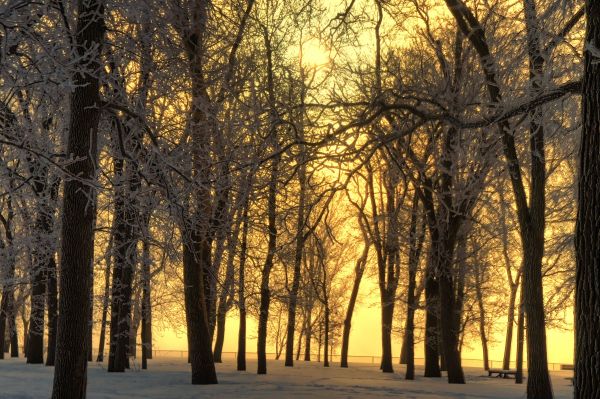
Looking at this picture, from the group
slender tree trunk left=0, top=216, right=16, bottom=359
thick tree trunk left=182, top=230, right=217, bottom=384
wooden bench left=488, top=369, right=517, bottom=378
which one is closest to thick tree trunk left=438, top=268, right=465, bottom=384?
thick tree trunk left=182, top=230, right=217, bottom=384

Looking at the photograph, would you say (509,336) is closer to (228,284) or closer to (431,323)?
(431,323)

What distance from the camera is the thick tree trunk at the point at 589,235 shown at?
20.1 feet

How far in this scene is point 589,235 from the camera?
618cm

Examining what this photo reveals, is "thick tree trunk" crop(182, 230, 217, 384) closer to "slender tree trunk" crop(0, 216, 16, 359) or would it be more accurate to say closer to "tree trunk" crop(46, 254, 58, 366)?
"slender tree trunk" crop(0, 216, 16, 359)

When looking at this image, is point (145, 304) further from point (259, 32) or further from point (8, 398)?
point (8, 398)

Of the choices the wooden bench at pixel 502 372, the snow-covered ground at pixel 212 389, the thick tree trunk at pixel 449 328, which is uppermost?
the thick tree trunk at pixel 449 328

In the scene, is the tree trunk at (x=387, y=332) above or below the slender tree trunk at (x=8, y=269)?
below

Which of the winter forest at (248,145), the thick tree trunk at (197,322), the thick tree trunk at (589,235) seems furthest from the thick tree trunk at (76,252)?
the thick tree trunk at (197,322)

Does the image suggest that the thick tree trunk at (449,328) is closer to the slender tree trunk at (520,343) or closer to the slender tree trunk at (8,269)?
the slender tree trunk at (520,343)

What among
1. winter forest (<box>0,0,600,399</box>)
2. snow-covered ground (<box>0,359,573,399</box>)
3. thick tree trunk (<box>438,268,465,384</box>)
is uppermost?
winter forest (<box>0,0,600,399</box>)

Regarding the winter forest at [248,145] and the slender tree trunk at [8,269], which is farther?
the slender tree trunk at [8,269]

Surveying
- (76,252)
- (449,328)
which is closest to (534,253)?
(449,328)

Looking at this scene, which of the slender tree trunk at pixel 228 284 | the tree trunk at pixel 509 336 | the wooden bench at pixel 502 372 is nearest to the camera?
the slender tree trunk at pixel 228 284

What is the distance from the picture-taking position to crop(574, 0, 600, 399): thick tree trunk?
20.1ft
